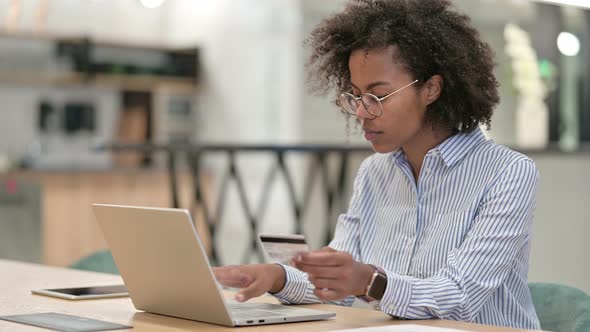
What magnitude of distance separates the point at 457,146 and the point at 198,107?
21.6ft

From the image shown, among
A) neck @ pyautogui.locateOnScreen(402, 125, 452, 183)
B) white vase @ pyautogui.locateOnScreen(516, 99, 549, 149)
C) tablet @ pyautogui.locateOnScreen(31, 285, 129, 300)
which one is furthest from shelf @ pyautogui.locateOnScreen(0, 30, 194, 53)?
neck @ pyautogui.locateOnScreen(402, 125, 452, 183)

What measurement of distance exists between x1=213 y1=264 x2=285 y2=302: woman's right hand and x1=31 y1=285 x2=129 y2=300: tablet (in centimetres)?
37

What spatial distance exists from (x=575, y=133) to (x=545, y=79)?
596 mm

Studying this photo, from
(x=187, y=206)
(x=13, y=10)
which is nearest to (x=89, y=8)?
(x=13, y=10)

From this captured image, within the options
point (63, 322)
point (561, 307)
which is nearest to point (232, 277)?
Answer: point (63, 322)

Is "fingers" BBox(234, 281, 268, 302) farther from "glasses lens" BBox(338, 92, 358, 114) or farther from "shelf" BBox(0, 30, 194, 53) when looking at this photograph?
"shelf" BBox(0, 30, 194, 53)

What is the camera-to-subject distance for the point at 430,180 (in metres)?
1.94

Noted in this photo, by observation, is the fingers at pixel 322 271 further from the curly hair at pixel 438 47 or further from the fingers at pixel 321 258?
the curly hair at pixel 438 47

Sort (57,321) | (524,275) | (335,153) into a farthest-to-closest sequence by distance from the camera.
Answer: (335,153) < (524,275) < (57,321)

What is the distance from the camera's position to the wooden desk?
157 centimetres

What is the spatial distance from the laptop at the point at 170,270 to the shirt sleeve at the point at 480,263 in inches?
5.8

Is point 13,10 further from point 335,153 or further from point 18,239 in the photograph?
point 335,153

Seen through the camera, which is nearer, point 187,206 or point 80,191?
point 80,191

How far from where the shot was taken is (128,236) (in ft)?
5.42
